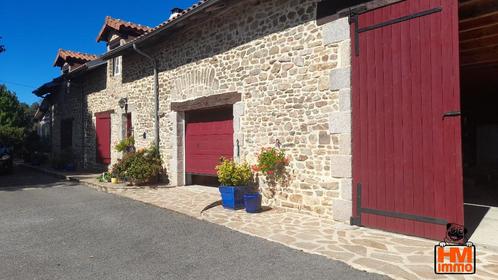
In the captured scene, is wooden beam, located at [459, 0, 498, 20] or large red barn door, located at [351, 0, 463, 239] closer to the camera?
large red barn door, located at [351, 0, 463, 239]

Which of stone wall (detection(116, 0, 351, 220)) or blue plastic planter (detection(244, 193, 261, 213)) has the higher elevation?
stone wall (detection(116, 0, 351, 220))

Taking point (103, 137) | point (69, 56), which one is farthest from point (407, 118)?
point (69, 56)

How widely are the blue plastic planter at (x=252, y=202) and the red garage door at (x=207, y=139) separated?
74.7 inches

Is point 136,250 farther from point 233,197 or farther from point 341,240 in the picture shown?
point 341,240

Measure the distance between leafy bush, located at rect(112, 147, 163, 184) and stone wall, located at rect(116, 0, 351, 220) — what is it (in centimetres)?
216

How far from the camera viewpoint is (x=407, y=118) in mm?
4613

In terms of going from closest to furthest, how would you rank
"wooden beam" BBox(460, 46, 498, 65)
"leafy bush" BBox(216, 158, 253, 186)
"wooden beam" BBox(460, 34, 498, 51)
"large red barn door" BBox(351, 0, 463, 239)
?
"large red barn door" BBox(351, 0, 463, 239)
"wooden beam" BBox(460, 34, 498, 51)
"leafy bush" BBox(216, 158, 253, 186)
"wooden beam" BBox(460, 46, 498, 65)

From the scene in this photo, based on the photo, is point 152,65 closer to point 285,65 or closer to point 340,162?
point 285,65

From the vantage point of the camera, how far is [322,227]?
16.5 feet

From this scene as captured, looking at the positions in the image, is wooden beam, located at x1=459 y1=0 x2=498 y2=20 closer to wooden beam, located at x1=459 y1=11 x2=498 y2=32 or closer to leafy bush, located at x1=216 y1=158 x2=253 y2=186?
wooden beam, located at x1=459 y1=11 x2=498 y2=32

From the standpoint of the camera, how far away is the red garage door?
7896 mm

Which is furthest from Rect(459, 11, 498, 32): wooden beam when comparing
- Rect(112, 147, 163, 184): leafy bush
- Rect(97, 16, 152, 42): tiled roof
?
Rect(97, 16, 152, 42): tiled roof

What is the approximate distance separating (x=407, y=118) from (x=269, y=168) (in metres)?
2.56

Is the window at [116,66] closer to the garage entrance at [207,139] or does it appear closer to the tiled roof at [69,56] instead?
the garage entrance at [207,139]
